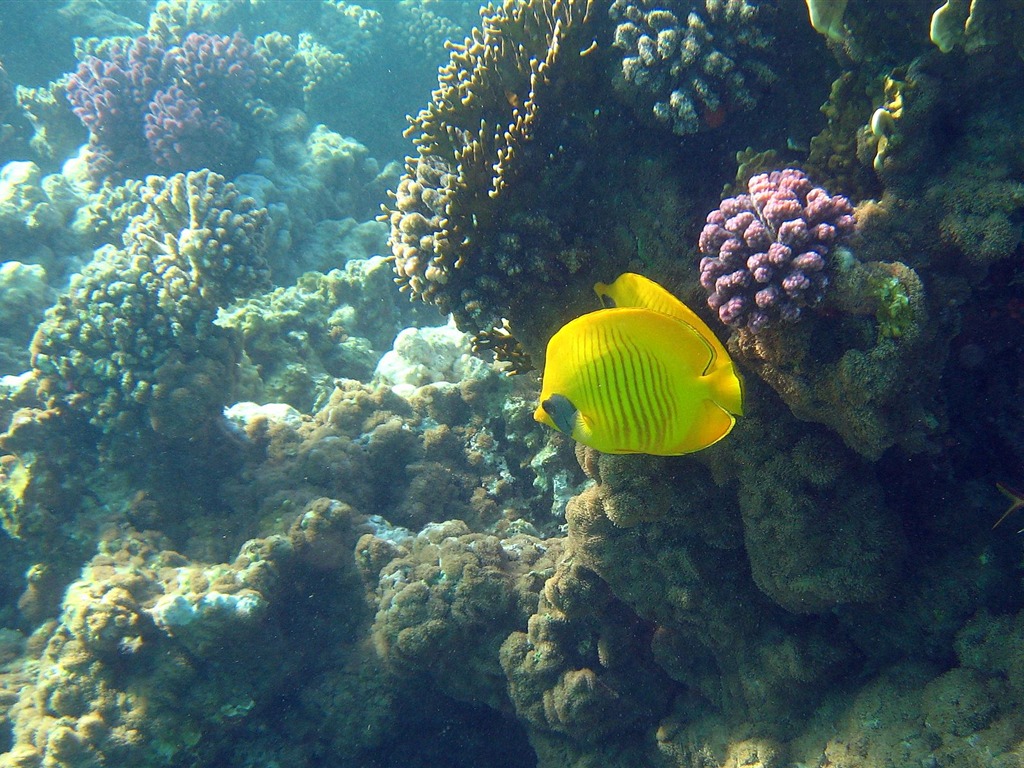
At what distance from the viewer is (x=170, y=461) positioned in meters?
5.53

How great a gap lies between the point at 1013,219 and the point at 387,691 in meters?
5.07

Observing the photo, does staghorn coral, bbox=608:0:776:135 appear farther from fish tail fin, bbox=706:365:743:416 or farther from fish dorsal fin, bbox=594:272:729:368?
fish tail fin, bbox=706:365:743:416

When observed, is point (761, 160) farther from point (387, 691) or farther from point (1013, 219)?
point (387, 691)

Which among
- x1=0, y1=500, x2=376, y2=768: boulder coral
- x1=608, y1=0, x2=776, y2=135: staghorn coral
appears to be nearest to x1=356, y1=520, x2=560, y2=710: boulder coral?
x1=0, y1=500, x2=376, y2=768: boulder coral

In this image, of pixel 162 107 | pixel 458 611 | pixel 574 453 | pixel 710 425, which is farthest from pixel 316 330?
pixel 710 425

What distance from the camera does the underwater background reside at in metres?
2.42

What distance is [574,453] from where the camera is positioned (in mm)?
4629

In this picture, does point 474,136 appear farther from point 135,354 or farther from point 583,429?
point 135,354

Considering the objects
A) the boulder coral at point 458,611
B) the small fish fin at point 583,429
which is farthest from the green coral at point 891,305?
the boulder coral at point 458,611

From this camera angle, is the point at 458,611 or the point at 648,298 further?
the point at 458,611

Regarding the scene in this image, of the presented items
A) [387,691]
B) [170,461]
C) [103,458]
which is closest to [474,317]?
[387,691]

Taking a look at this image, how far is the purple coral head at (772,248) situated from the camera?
225 cm

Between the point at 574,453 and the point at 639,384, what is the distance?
291 cm

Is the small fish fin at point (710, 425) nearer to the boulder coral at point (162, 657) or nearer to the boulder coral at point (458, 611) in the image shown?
the boulder coral at point (458, 611)
